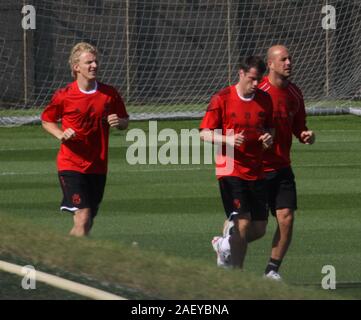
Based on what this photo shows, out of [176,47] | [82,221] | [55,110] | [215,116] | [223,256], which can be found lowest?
[176,47]

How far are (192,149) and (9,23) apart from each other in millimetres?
5462

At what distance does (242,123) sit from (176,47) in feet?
55.4

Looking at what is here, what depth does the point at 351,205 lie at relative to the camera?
1612 centimetres

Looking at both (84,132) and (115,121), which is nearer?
(115,121)

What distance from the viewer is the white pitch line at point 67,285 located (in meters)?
6.96

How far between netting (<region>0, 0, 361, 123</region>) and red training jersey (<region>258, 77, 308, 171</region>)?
14608 mm

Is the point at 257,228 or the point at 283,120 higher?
the point at 283,120

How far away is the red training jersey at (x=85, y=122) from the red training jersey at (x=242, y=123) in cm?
103

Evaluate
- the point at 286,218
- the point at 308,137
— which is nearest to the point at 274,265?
the point at 286,218

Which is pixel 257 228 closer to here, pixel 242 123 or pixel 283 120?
pixel 242 123

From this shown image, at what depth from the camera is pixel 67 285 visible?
7125 mm

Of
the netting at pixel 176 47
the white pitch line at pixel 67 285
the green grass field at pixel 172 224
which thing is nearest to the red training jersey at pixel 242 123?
the green grass field at pixel 172 224

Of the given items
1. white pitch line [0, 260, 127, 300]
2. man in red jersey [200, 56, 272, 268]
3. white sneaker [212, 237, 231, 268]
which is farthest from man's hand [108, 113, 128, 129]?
white pitch line [0, 260, 127, 300]

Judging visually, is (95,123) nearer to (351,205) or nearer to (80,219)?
(80,219)
